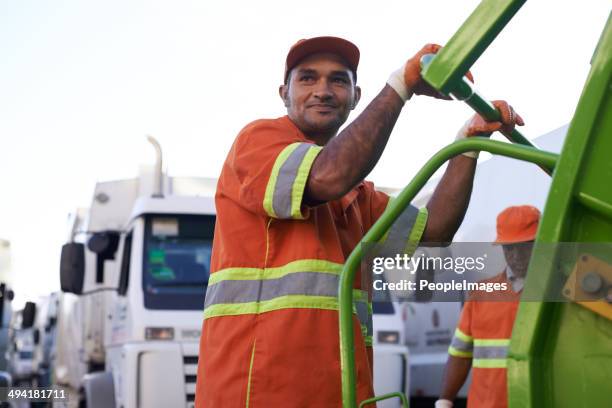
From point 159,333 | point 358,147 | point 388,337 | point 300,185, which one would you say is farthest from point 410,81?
point 388,337

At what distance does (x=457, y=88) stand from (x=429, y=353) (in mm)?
8901

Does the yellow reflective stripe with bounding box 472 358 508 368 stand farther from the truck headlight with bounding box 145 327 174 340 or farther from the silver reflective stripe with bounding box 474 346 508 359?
the truck headlight with bounding box 145 327 174 340

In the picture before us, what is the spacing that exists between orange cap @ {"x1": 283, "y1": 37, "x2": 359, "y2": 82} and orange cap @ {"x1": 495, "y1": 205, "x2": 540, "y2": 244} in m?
2.03

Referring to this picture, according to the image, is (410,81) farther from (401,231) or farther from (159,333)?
(159,333)

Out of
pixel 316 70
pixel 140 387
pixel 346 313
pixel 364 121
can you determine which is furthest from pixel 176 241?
pixel 346 313

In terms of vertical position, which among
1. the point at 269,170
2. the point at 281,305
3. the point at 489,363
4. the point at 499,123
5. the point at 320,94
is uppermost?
the point at 320,94

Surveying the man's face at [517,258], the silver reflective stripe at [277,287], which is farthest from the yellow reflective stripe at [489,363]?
the silver reflective stripe at [277,287]

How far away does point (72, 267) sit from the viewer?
8.76 m

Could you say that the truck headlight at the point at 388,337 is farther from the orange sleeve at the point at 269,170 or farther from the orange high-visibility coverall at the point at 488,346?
the orange sleeve at the point at 269,170

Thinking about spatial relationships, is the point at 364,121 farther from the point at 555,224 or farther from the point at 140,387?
the point at 140,387

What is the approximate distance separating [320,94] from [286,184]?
19.6 inches

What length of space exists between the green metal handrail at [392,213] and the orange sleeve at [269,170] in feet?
2.00

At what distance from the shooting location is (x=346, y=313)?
1900 millimetres

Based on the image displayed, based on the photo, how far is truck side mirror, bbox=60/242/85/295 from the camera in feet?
→ 28.5
